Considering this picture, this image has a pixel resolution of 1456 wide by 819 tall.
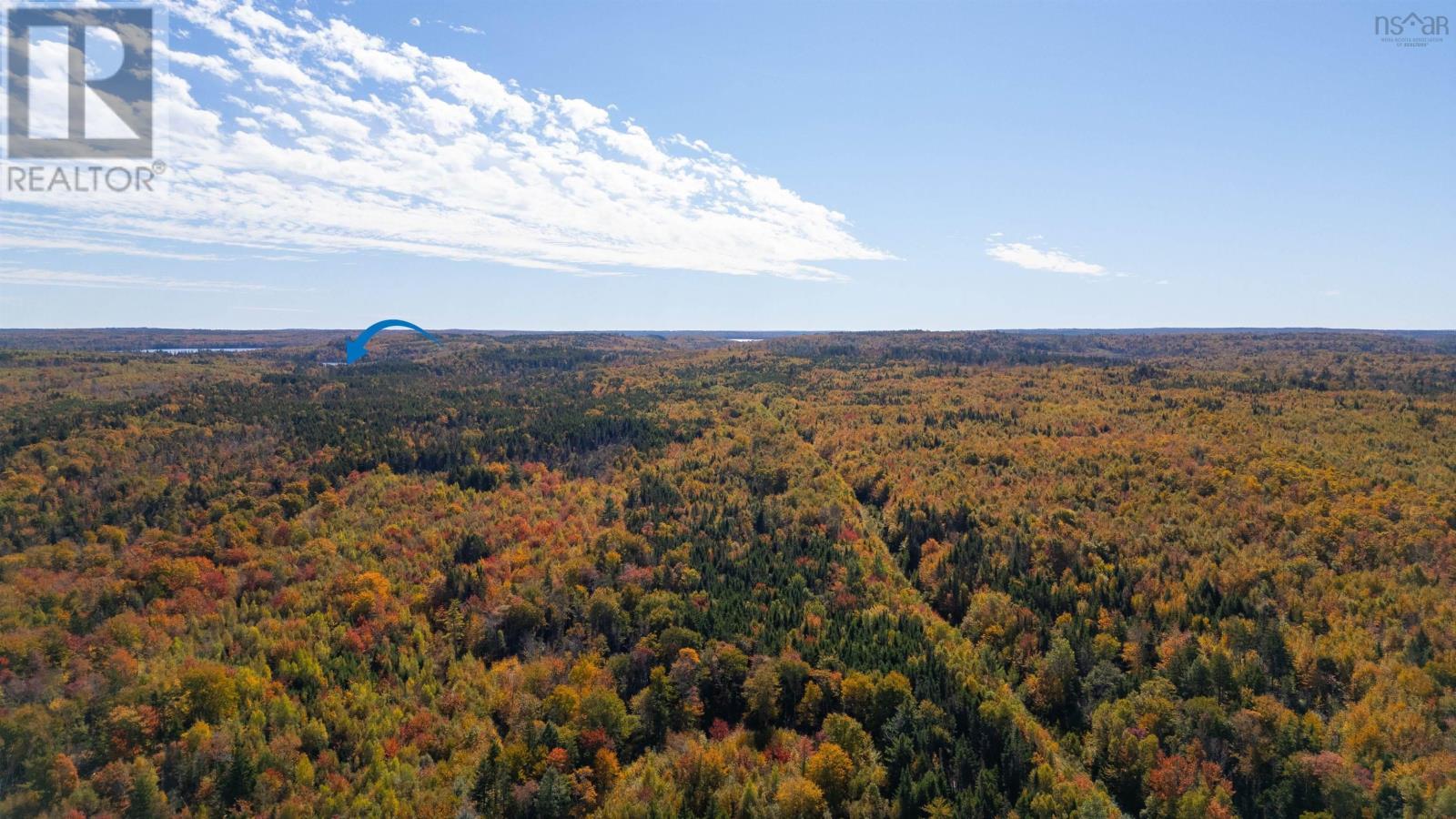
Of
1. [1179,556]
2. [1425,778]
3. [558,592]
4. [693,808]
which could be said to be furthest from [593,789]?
[1179,556]

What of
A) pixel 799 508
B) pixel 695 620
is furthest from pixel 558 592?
pixel 799 508

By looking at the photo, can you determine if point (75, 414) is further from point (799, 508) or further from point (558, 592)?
point (799, 508)

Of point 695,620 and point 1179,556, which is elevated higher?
point 1179,556

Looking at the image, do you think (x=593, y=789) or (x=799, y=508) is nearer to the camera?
(x=593, y=789)

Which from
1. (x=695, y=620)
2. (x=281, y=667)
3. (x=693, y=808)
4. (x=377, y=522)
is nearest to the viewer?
(x=693, y=808)

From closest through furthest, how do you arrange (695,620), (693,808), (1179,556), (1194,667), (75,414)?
(693,808) → (1194,667) → (695,620) → (1179,556) → (75,414)

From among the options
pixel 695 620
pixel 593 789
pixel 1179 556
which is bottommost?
pixel 593 789
